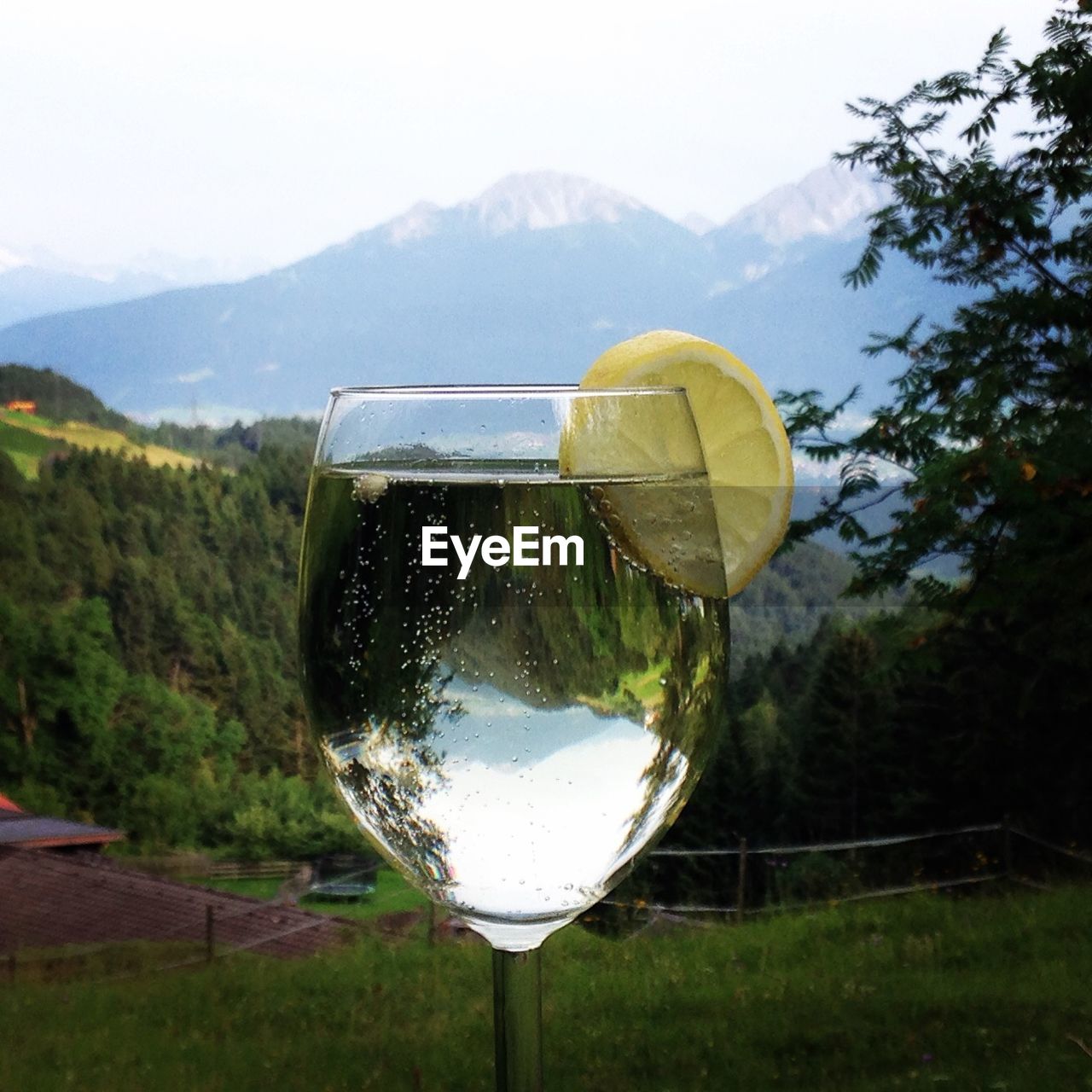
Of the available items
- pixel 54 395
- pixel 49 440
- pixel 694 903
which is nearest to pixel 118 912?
pixel 694 903

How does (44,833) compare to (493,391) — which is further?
(44,833)

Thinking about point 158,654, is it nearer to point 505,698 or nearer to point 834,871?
point 834,871

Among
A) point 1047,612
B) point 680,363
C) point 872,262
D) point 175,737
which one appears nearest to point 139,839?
point 175,737

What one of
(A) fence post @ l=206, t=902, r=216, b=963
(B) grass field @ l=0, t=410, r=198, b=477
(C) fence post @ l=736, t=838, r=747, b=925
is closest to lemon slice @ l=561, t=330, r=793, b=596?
(A) fence post @ l=206, t=902, r=216, b=963

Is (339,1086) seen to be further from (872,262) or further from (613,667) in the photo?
(613,667)

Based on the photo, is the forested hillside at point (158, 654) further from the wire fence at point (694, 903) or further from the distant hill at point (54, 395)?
the wire fence at point (694, 903)
